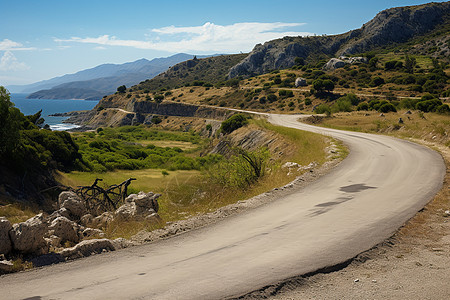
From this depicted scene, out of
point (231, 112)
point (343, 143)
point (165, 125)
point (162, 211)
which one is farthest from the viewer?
point (165, 125)

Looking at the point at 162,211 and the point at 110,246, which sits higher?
the point at 110,246

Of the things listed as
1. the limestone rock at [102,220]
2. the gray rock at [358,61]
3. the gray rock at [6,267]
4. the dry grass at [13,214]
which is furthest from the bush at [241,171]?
the gray rock at [358,61]

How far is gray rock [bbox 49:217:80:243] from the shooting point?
1030cm

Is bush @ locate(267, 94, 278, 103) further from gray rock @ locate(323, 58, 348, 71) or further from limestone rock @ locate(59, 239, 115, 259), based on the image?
limestone rock @ locate(59, 239, 115, 259)

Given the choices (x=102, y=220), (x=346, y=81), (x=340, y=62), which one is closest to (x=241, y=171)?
(x=102, y=220)

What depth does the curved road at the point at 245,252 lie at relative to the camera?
6.82 meters

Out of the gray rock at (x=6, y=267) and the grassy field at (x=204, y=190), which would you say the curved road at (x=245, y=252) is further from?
the grassy field at (x=204, y=190)

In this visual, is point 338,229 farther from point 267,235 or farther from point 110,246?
point 110,246

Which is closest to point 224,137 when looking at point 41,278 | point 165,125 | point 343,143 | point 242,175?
point 343,143

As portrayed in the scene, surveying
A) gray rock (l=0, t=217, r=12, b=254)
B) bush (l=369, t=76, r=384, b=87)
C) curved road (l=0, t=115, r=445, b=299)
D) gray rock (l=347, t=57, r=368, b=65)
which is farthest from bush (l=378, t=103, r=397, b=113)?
gray rock (l=347, t=57, r=368, b=65)

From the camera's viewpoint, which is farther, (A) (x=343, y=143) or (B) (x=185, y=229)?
(A) (x=343, y=143)

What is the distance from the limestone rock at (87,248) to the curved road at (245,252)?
44cm

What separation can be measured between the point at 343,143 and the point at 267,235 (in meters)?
21.7

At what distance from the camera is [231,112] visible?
3396 inches
